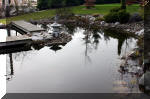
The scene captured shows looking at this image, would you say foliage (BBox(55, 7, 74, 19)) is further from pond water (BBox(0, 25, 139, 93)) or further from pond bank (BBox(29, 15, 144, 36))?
pond water (BBox(0, 25, 139, 93))

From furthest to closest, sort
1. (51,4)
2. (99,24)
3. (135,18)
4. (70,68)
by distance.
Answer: (51,4)
(99,24)
(135,18)
(70,68)

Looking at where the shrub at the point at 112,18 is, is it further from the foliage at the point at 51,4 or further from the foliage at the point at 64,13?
the foliage at the point at 51,4

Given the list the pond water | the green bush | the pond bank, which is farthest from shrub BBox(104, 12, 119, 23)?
the pond water

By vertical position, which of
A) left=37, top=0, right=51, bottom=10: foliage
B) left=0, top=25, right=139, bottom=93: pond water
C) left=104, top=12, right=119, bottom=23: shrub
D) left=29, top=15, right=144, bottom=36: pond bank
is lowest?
left=0, top=25, right=139, bottom=93: pond water

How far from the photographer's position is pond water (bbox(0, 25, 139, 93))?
443 inches

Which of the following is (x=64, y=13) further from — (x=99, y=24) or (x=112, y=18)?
(x=112, y=18)

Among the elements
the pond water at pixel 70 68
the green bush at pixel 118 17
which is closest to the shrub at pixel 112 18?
the green bush at pixel 118 17

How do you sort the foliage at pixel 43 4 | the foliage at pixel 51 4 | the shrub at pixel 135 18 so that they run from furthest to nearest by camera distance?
the foliage at pixel 43 4, the foliage at pixel 51 4, the shrub at pixel 135 18

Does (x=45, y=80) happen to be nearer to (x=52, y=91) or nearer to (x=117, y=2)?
(x=52, y=91)

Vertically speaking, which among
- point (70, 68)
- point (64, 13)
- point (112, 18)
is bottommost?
point (70, 68)

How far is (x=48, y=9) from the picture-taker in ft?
132

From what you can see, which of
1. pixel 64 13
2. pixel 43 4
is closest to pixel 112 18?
pixel 64 13

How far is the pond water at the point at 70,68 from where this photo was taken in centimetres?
1126

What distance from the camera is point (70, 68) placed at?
1388 centimetres
